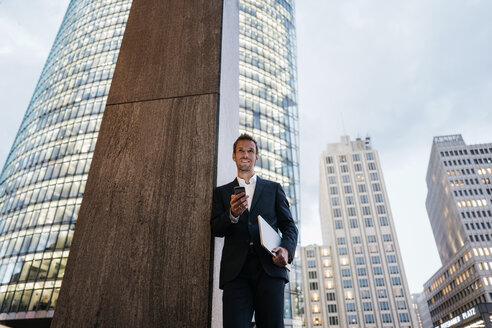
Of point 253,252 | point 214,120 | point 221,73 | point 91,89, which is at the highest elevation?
point 91,89

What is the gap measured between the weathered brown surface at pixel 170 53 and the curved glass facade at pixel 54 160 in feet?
116

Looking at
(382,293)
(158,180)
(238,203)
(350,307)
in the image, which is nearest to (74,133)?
(158,180)

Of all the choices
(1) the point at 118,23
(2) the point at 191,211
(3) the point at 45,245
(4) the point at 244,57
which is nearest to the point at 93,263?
(2) the point at 191,211

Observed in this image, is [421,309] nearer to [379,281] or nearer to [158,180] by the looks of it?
[379,281]

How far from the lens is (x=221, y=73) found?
319cm

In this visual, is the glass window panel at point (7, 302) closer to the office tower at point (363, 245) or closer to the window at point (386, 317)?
the office tower at point (363, 245)

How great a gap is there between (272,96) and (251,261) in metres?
42.7

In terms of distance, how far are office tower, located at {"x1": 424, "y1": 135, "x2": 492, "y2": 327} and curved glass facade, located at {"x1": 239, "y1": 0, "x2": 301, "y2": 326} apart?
43.6 m

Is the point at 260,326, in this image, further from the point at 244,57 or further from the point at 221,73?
the point at 244,57

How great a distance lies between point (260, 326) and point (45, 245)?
1545 inches

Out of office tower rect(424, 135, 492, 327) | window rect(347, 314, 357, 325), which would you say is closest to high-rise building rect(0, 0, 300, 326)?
office tower rect(424, 135, 492, 327)

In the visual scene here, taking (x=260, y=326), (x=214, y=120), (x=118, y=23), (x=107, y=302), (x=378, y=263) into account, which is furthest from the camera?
(x=378, y=263)

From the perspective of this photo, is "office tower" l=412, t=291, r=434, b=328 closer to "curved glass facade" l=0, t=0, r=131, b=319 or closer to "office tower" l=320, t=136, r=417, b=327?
"office tower" l=320, t=136, r=417, b=327

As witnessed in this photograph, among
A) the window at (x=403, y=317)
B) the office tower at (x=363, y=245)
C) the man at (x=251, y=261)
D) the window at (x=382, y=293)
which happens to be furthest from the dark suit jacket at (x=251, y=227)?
the window at (x=382, y=293)
